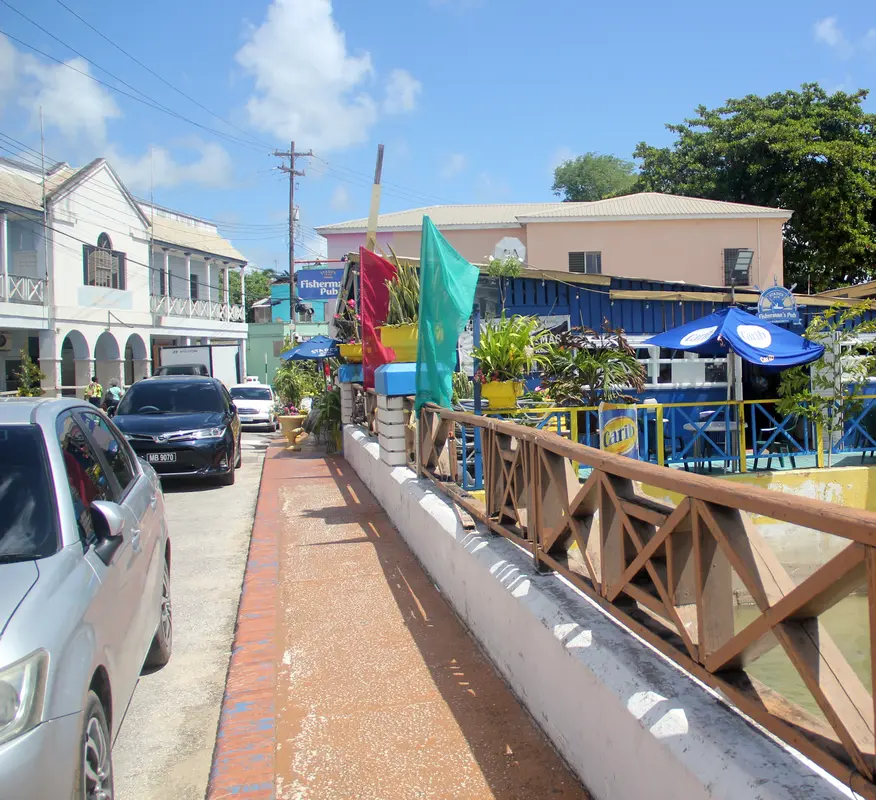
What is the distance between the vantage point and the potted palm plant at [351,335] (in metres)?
11.9

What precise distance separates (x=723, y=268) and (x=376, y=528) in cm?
1893

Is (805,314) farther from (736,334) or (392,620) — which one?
(392,620)

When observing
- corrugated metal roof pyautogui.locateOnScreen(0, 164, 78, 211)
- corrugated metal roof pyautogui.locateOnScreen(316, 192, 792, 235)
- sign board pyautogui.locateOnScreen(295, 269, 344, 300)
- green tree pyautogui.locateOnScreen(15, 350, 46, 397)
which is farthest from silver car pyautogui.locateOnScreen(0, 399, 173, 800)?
corrugated metal roof pyautogui.locateOnScreen(0, 164, 78, 211)

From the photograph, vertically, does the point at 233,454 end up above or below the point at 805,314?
below

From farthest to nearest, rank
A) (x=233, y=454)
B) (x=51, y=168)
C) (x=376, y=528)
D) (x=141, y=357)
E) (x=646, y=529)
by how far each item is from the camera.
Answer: (x=141, y=357) < (x=51, y=168) < (x=233, y=454) < (x=376, y=528) < (x=646, y=529)

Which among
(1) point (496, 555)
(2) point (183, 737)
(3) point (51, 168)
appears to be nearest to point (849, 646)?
(1) point (496, 555)

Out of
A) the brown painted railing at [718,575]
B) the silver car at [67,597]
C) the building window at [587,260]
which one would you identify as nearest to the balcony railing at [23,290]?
the building window at [587,260]

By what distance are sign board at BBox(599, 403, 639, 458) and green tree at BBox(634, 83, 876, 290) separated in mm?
20774

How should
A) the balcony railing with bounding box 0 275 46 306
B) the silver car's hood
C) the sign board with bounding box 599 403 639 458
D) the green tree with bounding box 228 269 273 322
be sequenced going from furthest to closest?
the green tree with bounding box 228 269 273 322 < the balcony railing with bounding box 0 275 46 306 < the sign board with bounding box 599 403 639 458 < the silver car's hood

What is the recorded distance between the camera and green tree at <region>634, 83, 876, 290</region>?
25703 millimetres

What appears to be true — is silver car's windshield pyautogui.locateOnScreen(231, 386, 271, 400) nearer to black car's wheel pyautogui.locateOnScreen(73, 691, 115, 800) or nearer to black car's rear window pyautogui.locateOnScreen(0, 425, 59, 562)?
black car's rear window pyautogui.locateOnScreen(0, 425, 59, 562)

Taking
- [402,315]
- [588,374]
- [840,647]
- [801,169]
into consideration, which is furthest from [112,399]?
[801,169]

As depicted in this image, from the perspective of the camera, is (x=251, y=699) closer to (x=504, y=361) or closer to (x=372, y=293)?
(x=504, y=361)

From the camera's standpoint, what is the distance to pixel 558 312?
14797 mm
